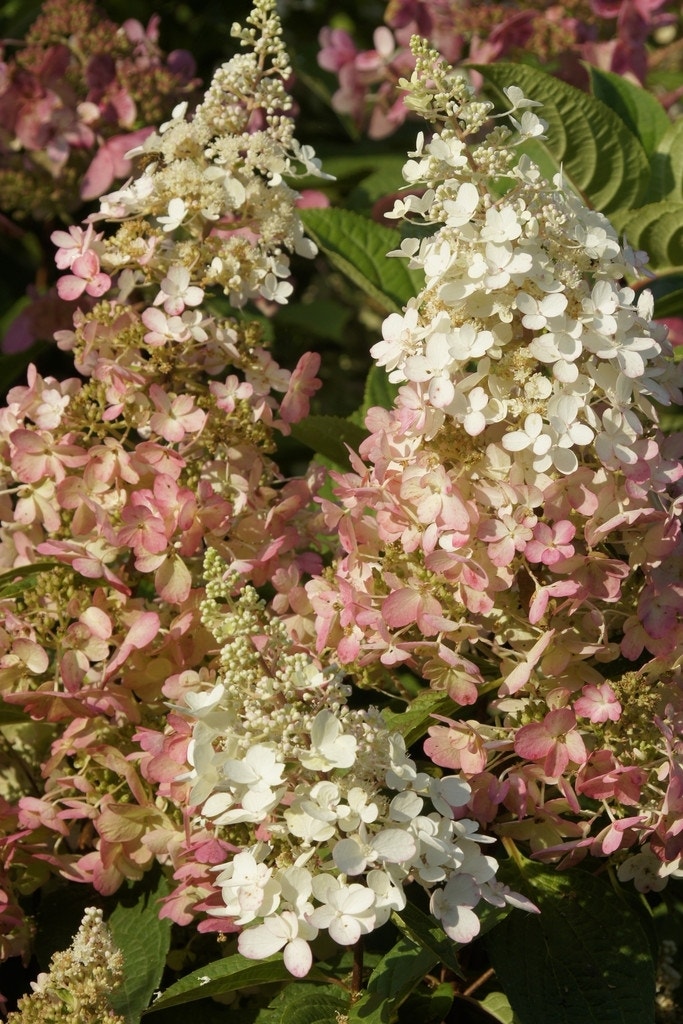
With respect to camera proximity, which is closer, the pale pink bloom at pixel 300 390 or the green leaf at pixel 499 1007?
the green leaf at pixel 499 1007

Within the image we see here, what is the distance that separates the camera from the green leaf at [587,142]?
1367mm

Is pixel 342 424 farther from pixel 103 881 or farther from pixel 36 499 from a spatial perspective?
pixel 103 881

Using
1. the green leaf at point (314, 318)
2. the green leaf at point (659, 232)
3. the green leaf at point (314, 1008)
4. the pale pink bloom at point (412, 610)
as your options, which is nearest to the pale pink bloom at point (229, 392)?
the pale pink bloom at point (412, 610)

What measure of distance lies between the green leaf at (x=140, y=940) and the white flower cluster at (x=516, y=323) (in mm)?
495

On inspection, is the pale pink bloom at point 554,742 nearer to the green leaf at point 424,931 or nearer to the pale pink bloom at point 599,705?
the pale pink bloom at point 599,705

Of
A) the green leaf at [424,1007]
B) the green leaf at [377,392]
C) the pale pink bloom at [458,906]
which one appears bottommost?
the green leaf at [424,1007]

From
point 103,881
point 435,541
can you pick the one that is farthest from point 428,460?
point 103,881

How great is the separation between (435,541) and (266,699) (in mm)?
195

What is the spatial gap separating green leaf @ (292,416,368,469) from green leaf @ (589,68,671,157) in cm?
64

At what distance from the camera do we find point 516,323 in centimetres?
90

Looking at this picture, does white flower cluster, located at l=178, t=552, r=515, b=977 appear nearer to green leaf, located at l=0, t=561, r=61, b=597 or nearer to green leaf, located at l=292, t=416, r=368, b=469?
green leaf, located at l=0, t=561, r=61, b=597

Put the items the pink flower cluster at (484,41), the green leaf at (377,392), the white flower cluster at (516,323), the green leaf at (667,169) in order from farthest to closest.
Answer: the pink flower cluster at (484,41) < the green leaf at (667,169) < the green leaf at (377,392) < the white flower cluster at (516,323)

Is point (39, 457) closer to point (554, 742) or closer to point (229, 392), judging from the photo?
point (229, 392)

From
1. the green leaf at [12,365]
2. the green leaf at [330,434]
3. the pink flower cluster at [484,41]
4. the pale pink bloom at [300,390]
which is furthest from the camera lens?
the pink flower cluster at [484,41]
